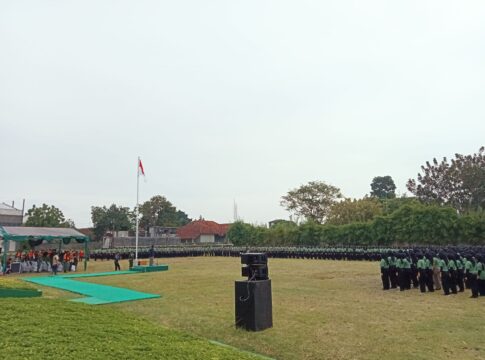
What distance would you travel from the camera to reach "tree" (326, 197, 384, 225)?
46.1 meters

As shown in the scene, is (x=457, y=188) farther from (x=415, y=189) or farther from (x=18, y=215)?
(x=18, y=215)

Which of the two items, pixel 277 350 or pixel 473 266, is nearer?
pixel 277 350

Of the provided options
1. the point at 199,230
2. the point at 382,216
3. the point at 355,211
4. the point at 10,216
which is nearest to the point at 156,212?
the point at 199,230

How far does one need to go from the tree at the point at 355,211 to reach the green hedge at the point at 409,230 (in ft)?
21.4

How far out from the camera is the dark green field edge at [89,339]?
5223 mm

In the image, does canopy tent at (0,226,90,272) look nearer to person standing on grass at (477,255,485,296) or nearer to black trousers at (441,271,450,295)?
black trousers at (441,271,450,295)

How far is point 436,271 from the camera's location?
42.7ft

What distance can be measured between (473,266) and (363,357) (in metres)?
6.98

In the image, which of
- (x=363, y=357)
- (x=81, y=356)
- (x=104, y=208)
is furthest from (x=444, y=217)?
(x=104, y=208)

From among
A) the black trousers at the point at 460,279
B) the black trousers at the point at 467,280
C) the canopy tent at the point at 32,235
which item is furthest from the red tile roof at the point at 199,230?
the black trousers at the point at 460,279

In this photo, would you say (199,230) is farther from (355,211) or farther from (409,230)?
(409,230)

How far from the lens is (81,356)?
507 cm

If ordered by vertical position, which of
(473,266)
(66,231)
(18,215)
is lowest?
Result: (473,266)

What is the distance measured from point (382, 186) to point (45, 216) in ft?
217
